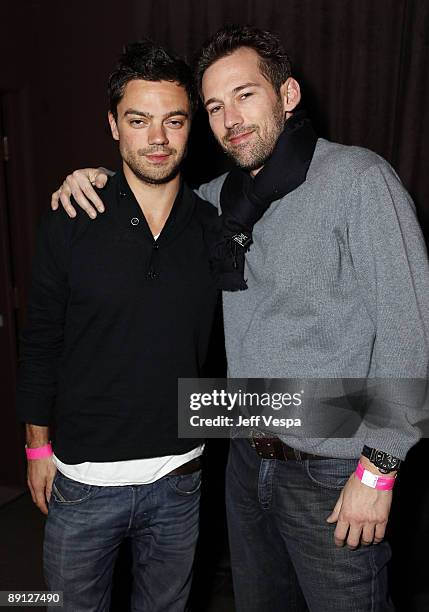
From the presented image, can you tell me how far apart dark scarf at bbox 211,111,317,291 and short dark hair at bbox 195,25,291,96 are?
132mm

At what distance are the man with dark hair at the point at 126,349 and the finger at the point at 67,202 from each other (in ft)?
0.08

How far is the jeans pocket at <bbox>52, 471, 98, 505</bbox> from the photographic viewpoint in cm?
158

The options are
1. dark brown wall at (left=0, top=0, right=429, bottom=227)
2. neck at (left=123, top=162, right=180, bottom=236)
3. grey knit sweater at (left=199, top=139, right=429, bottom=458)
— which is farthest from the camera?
dark brown wall at (left=0, top=0, right=429, bottom=227)

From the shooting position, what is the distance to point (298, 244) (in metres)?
1.44

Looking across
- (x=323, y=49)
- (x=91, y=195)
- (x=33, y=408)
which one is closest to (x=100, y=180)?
(x=91, y=195)

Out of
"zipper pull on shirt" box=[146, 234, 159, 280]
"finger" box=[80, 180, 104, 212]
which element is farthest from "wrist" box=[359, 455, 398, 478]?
"finger" box=[80, 180, 104, 212]

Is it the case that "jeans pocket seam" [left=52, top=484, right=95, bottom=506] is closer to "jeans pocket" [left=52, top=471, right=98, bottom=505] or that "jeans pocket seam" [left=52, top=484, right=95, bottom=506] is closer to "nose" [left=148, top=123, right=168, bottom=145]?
"jeans pocket" [left=52, top=471, right=98, bottom=505]

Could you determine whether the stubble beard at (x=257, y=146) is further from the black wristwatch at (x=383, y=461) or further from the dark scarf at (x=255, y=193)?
the black wristwatch at (x=383, y=461)

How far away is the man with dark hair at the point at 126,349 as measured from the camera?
1575 millimetres

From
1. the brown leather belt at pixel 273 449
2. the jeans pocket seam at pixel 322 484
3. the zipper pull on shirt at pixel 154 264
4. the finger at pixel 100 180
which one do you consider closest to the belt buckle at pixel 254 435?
the brown leather belt at pixel 273 449

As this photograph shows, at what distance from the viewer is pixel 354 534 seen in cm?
137

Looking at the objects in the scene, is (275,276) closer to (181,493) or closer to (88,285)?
(88,285)

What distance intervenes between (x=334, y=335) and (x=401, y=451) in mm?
305

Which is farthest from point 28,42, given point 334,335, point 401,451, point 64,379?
point 401,451
